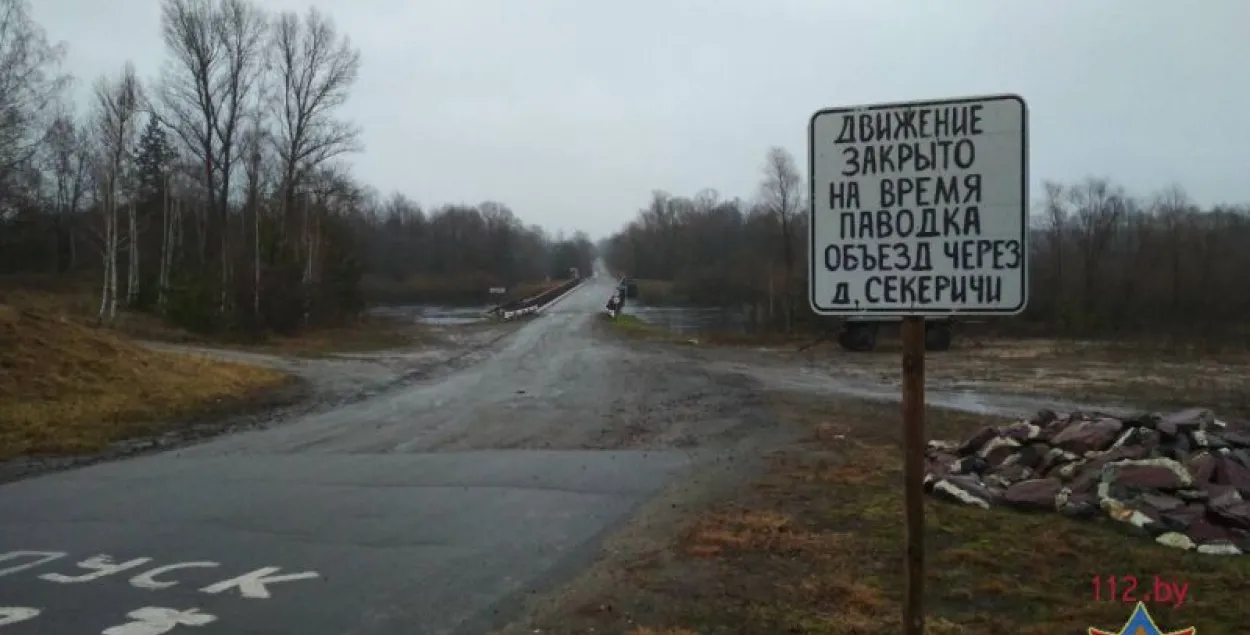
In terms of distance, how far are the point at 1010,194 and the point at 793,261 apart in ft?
201

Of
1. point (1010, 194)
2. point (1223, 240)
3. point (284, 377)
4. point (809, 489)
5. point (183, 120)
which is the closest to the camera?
point (1010, 194)

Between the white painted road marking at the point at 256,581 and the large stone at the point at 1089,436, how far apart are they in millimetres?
7352

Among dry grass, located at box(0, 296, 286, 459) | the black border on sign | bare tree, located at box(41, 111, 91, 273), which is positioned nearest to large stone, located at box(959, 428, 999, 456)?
the black border on sign

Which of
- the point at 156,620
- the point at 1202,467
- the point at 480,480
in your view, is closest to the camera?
the point at 156,620

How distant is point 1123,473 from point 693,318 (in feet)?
203

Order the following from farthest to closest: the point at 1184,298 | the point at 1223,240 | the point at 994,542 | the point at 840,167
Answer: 1. the point at 1223,240
2. the point at 1184,298
3. the point at 994,542
4. the point at 840,167

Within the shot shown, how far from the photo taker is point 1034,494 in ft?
27.4

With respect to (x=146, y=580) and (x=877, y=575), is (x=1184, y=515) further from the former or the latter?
(x=146, y=580)

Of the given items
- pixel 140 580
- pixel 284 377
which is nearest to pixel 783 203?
pixel 284 377

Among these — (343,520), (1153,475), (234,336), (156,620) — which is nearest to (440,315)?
(234,336)

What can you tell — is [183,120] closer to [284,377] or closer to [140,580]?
[284,377]

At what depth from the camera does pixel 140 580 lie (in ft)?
20.6

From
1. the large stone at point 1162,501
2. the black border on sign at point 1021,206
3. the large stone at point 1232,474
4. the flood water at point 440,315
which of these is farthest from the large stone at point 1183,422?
the flood water at point 440,315

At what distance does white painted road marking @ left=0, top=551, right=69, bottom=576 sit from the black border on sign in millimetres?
5994
